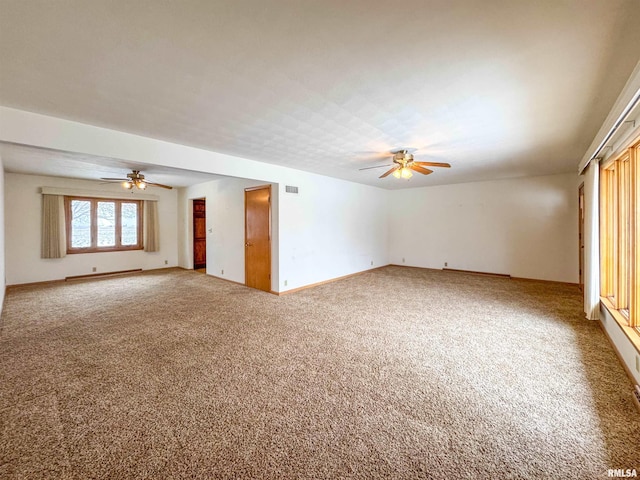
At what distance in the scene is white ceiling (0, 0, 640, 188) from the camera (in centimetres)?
143

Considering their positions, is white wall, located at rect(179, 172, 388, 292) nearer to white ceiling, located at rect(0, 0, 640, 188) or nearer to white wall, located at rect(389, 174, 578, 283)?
white wall, located at rect(389, 174, 578, 283)

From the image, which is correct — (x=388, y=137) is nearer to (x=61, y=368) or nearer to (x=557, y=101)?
(x=557, y=101)

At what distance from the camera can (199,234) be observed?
822 centimetres

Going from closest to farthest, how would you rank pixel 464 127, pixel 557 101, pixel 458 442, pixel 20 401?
pixel 458 442 → pixel 20 401 → pixel 557 101 → pixel 464 127

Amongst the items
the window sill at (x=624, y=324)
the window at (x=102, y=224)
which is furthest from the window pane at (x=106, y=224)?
the window sill at (x=624, y=324)

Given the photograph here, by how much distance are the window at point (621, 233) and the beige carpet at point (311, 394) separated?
52cm

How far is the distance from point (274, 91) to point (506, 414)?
3.12 m

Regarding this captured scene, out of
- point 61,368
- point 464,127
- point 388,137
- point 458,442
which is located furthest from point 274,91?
point 61,368

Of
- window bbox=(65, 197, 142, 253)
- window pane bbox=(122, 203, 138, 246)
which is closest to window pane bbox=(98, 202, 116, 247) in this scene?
window bbox=(65, 197, 142, 253)

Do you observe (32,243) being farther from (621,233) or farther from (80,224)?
(621,233)

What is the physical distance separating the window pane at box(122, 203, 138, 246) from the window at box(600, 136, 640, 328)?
9729 millimetres

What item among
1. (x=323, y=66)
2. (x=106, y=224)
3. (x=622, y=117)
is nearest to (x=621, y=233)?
(x=622, y=117)

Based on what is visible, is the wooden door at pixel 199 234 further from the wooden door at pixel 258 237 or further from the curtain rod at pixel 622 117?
the curtain rod at pixel 622 117

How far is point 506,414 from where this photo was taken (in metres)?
1.94
